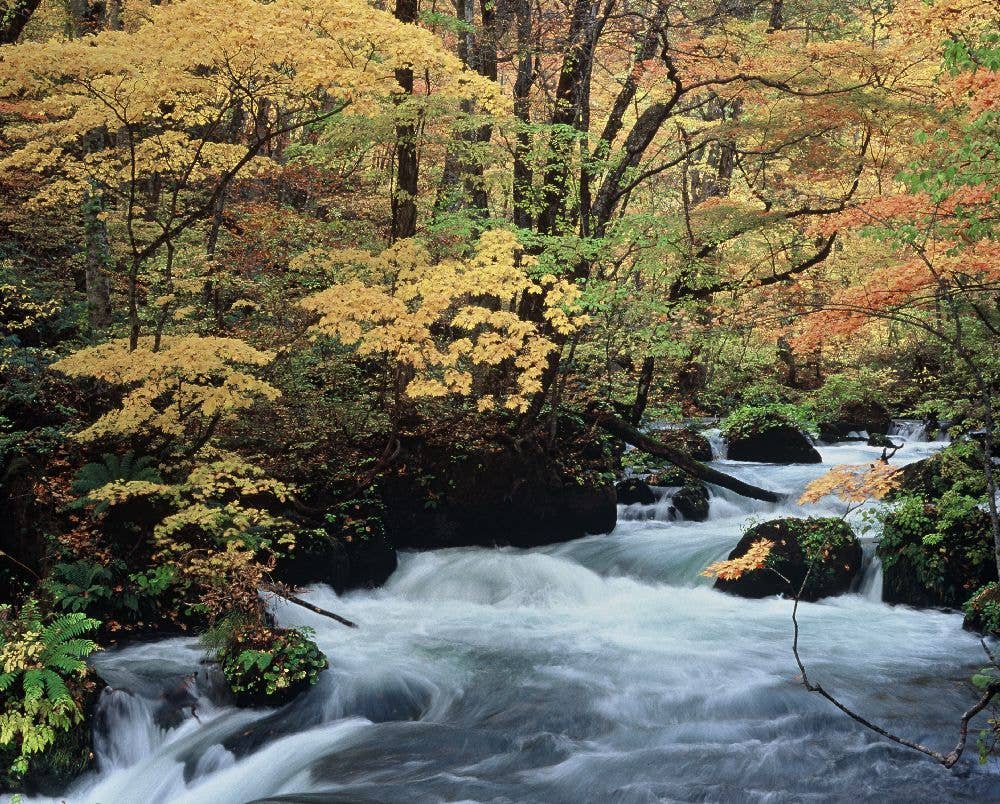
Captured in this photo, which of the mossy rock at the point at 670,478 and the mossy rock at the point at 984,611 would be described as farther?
the mossy rock at the point at 670,478

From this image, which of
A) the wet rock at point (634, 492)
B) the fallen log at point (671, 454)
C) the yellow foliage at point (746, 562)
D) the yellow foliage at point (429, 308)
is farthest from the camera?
the wet rock at point (634, 492)

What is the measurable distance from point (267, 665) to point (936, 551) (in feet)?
24.7

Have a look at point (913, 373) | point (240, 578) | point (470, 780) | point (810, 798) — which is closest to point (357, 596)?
point (240, 578)

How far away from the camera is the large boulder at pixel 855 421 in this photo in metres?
18.6

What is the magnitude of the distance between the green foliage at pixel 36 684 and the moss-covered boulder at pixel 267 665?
1353 mm

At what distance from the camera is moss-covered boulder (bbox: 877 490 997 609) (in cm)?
877

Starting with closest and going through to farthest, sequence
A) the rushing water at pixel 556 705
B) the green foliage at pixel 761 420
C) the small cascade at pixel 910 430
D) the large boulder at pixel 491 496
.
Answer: the rushing water at pixel 556 705
the large boulder at pixel 491 496
the green foliage at pixel 761 420
the small cascade at pixel 910 430

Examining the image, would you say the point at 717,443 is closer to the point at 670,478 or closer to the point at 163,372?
the point at 670,478

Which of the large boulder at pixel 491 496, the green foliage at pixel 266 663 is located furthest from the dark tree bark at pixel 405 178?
the green foliage at pixel 266 663

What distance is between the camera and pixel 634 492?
537 inches

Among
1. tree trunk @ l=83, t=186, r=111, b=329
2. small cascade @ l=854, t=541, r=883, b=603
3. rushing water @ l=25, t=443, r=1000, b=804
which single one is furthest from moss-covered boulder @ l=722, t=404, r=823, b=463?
tree trunk @ l=83, t=186, r=111, b=329

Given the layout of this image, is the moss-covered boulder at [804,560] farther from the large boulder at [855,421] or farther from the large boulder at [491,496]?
the large boulder at [855,421]

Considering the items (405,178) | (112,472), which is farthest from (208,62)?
(112,472)

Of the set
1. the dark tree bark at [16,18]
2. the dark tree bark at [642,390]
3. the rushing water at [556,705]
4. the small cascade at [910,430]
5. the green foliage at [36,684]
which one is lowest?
the rushing water at [556,705]
